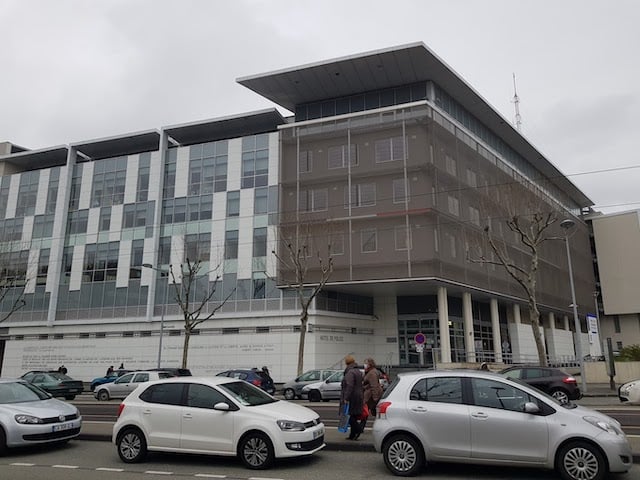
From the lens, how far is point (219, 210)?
3978 centimetres

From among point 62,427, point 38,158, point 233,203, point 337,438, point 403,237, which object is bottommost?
point 337,438

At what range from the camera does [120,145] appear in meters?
46.0

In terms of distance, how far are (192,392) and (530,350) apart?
43.7 meters

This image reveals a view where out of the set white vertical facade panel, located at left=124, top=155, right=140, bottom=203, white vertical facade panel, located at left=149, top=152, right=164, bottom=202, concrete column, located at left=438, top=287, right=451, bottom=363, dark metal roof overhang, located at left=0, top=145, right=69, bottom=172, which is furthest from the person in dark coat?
dark metal roof overhang, located at left=0, top=145, right=69, bottom=172

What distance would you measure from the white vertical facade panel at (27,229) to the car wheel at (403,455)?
45.3m

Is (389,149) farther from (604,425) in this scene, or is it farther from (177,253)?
(604,425)

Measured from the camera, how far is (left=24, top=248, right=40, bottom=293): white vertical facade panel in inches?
1756

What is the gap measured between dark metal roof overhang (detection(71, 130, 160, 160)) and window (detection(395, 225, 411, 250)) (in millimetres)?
21638

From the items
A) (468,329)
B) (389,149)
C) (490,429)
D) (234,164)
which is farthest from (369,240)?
(490,429)

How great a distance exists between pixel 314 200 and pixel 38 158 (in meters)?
28.4

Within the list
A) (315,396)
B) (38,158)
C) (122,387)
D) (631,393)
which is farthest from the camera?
(38,158)

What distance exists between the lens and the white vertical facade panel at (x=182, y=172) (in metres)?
41.6

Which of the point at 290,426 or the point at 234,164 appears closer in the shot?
the point at 290,426

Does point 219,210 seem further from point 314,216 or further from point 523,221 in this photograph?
point 523,221
